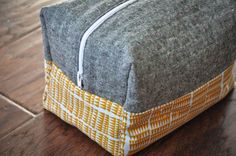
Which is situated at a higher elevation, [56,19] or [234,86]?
[56,19]

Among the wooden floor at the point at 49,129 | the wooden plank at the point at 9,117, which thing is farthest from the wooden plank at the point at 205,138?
the wooden plank at the point at 9,117

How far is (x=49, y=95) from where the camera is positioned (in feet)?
3.61

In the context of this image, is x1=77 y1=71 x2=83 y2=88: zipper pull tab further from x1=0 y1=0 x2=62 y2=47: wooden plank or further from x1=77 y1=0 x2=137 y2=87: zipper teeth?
x1=0 y1=0 x2=62 y2=47: wooden plank

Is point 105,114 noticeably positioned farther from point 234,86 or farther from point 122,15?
point 234,86

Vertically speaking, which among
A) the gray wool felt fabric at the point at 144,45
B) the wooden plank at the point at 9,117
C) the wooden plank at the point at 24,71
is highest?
the gray wool felt fabric at the point at 144,45

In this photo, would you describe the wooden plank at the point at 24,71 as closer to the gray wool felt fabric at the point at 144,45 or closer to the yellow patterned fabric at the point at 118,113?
the yellow patterned fabric at the point at 118,113

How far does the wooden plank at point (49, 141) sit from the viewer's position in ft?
3.38

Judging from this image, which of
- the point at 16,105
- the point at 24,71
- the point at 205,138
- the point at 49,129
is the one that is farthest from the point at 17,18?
the point at 205,138

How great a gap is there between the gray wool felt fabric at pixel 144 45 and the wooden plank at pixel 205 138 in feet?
0.47

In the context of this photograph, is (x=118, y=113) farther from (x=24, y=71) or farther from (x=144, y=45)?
(x=24, y=71)

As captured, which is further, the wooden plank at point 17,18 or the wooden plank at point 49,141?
the wooden plank at point 17,18

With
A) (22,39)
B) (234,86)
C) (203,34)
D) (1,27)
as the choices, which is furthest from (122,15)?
(1,27)

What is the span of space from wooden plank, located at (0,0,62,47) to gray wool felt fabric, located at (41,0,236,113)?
542mm

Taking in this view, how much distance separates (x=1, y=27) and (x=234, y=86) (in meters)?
0.89
